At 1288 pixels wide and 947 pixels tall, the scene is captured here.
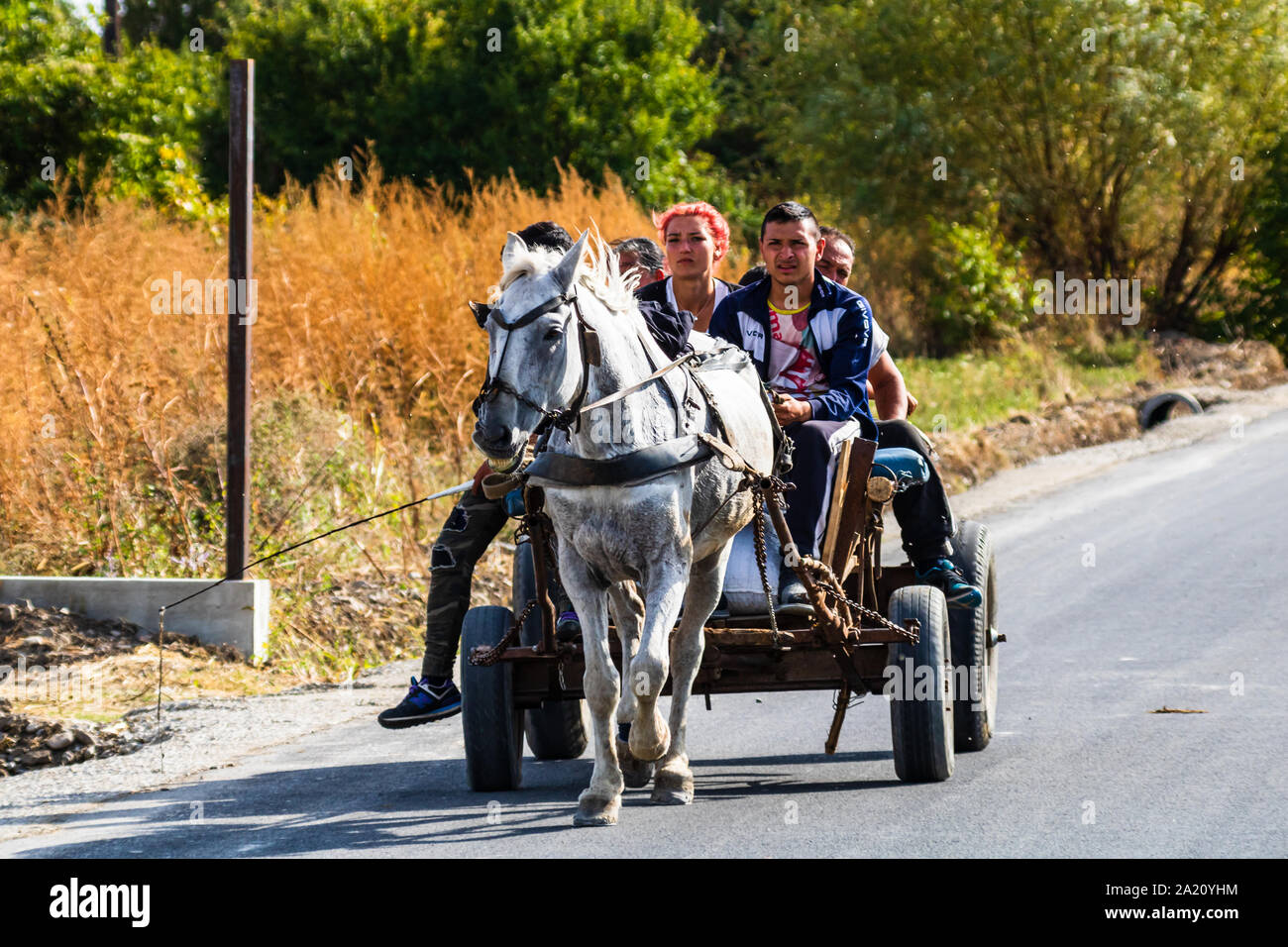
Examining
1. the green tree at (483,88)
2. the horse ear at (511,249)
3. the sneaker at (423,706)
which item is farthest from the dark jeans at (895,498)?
the green tree at (483,88)

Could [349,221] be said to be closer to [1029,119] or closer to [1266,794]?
[1266,794]

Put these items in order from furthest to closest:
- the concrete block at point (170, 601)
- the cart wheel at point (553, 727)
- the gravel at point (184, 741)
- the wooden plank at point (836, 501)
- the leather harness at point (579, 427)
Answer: the concrete block at point (170, 601) < the cart wheel at point (553, 727) < the gravel at point (184, 741) < the wooden plank at point (836, 501) < the leather harness at point (579, 427)

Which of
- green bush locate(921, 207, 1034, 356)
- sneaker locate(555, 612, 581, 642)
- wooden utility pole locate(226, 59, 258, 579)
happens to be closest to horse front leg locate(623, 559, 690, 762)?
sneaker locate(555, 612, 581, 642)

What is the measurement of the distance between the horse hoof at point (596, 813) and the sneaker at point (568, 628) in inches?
29.9

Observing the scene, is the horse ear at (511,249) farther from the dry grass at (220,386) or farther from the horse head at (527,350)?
the dry grass at (220,386)

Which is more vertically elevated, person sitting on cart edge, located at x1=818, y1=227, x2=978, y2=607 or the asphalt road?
person sitting on cart edge, located at x1=818, y1=227, x2=978, y2=607

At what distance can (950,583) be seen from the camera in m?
7.34

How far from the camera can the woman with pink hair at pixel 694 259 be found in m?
7.82

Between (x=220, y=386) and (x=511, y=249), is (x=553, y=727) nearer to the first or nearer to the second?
(x=511, y=249)

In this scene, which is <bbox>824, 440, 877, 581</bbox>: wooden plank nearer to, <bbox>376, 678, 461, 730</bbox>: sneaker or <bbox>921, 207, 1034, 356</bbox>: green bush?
<bbox>376, 678, 461, 730</bbox>: sneaker

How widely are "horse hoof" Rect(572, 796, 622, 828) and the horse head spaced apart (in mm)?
1530

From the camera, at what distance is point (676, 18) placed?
25.3m

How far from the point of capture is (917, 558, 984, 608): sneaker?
7.29 m

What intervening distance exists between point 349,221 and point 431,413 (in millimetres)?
2702
